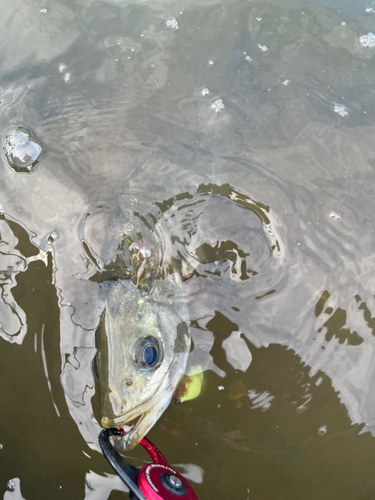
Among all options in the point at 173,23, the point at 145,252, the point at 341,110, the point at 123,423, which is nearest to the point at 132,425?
the point at 123,423

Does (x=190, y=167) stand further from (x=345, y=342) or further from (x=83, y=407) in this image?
(x=83, y=407)

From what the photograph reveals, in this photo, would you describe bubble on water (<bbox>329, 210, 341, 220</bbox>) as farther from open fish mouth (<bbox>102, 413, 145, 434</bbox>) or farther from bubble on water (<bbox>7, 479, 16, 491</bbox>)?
bubble on water (<bbox>7, 479, 16, 491</bbox>)

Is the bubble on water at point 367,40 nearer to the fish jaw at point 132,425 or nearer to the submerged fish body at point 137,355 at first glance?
the submerged fish body at point 137,355

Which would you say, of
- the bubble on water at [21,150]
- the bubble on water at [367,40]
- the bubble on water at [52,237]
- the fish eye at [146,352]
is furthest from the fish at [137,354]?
the bubble on water at [367,40]

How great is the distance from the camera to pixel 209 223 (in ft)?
10.3

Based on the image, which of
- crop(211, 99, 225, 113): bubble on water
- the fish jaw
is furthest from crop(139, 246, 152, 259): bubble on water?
crop(211, 99, 225, 113): bubble on water

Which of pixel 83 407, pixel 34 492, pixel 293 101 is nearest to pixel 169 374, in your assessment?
pixel 83 407

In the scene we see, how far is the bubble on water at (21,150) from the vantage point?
3.31m

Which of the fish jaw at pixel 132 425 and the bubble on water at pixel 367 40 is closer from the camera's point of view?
the fish jaw at pixel 132 425

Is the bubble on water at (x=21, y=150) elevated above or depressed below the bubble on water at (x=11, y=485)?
above

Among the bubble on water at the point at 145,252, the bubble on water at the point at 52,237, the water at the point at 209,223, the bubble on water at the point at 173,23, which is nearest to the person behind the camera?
the water at the point at 209,223

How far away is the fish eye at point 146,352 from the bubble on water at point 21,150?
78.6 inches

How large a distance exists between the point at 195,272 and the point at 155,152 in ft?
3.97

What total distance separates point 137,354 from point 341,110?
2.85 m
